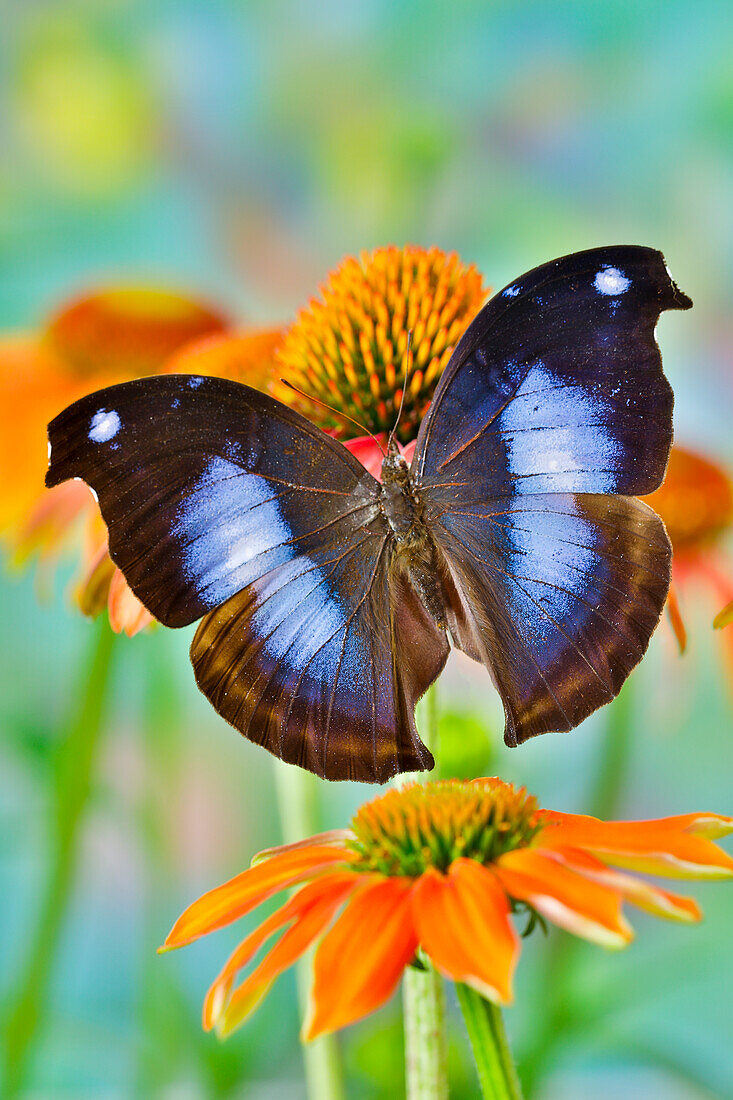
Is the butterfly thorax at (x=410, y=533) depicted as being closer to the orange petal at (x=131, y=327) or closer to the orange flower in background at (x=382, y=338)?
the orange flower in background at (x=382, y=338)

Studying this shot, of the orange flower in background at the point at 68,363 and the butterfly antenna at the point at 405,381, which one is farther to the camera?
the orange flower in background at the point at 68,363

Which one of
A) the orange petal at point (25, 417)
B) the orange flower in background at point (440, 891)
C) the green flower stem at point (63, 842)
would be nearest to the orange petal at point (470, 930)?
the orange flower in background at point (440, 891)

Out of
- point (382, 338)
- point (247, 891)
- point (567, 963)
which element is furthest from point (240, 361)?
point (567, 963)

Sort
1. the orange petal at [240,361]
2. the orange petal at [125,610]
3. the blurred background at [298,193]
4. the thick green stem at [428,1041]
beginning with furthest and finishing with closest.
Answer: the blurred background at [298,193]
the orange petal at [240,361]
the orange petal at [125,610]
the thick green stem at [428,1041]

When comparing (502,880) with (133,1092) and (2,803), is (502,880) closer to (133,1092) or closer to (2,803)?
(133,1092)

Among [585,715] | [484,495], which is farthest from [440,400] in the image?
[585,715]

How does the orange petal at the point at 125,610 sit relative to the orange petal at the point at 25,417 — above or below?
below

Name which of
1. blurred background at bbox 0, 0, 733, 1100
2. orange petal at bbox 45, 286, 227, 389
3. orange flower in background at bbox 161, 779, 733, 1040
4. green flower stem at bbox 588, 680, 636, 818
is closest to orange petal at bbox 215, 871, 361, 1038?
orange flower in background at bbox 161, 779, 733, 1040

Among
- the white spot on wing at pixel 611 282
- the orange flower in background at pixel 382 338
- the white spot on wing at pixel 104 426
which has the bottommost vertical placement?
the white spot on wing at pixel 611 282
